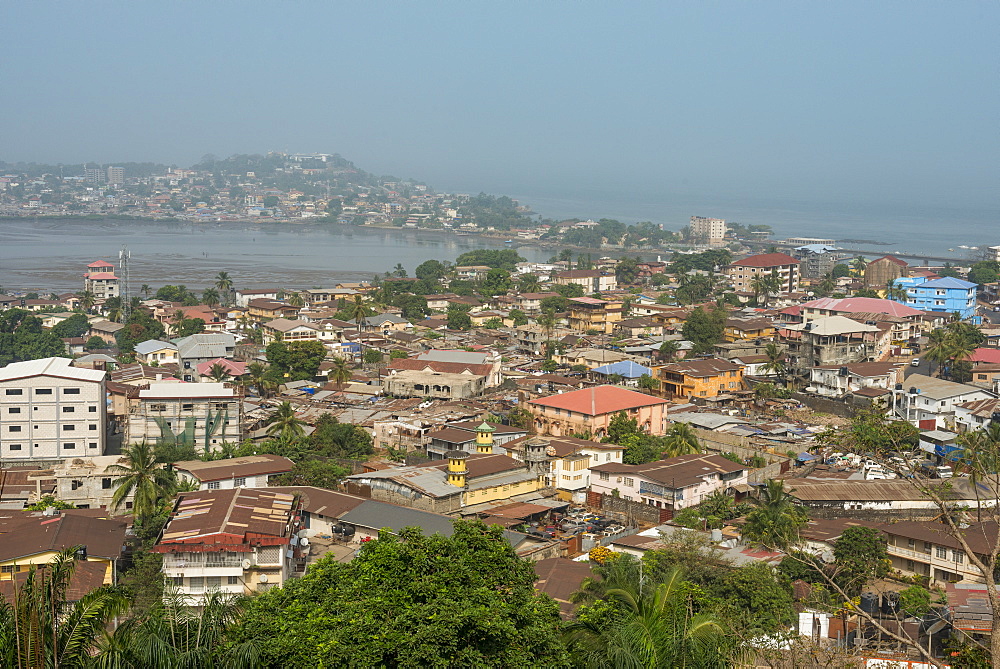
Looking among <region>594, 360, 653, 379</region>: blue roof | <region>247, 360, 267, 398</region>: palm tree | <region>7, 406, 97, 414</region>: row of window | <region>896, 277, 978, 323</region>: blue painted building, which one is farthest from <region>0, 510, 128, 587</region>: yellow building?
<region>896, 277, 978, 323</region>: blue painted building

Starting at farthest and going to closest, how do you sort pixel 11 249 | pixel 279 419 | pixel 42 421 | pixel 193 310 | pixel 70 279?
pixel 11 249 < pixel 70 279 < pixel 193 310 < pixel 279 419 < pixel 42 421

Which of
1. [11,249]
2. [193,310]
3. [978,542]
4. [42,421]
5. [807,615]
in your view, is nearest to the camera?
[807,615]

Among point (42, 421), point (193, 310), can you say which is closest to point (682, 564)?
point (42, 421)

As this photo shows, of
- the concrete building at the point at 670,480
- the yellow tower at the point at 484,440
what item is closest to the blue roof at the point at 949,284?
the concrete building at the point at 670,480

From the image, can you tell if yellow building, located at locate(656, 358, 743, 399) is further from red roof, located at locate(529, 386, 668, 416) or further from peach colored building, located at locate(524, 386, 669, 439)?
red roof, located at locate(529, 386, 668, 416)

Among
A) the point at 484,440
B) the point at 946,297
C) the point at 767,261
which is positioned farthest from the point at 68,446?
the point at 767,261

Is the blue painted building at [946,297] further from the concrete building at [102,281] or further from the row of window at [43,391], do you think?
the concrete building at [102,281]

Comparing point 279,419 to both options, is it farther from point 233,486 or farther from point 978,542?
point 978,542
